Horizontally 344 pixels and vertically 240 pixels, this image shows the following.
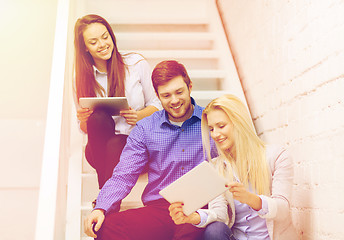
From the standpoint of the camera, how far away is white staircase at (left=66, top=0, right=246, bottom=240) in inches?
90.4

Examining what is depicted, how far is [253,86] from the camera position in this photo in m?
2.55

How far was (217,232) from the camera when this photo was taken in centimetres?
158

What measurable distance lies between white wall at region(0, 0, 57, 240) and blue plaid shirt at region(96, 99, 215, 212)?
1.71 m

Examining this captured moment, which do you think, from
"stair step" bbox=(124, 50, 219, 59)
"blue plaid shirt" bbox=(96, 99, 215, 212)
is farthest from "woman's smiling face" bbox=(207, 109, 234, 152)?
"stair step" bbox=(124, 50, 219, 59)

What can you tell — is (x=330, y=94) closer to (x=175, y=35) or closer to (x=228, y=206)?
(x=228, y=206)

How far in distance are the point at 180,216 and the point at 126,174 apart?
429mm

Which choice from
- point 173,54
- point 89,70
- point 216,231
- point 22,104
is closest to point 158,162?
point 216,231

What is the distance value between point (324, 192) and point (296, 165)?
27 centimetres

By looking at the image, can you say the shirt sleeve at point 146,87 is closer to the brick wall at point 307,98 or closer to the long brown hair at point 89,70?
the long brown hair at point 89,70

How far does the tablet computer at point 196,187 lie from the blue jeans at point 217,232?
0.12 meters

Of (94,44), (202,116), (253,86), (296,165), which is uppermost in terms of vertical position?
(94,44)

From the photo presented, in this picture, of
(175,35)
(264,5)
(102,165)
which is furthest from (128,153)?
(175,35)

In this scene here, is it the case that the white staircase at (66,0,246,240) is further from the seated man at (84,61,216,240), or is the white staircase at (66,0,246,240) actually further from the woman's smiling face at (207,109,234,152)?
the woman's smiling face at (207,109,234,152)

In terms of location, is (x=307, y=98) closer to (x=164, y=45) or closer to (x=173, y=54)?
(x=173, y=54)
